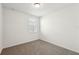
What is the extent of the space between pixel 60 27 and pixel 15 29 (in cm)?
77

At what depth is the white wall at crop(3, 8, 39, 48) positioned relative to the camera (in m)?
1.16

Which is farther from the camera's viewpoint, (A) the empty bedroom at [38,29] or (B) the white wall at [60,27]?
(B) the white wall at [60,27]

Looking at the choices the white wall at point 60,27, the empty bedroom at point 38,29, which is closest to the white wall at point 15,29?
the empty bedroom at point 38,29

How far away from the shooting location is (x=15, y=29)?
4.09ft

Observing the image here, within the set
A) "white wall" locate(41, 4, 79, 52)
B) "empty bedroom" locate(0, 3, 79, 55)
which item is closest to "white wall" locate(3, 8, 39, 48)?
"empty bedroom" locate(0, 3, 79, 55)

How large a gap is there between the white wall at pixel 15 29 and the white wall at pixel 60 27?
0.75 feet

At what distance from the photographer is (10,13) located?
1189 millimetres

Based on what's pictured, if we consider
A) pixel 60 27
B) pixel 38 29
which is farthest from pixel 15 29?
pixel 60 27

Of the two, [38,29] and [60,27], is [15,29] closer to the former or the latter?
[38,29]

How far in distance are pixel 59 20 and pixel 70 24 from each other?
0.22 metres

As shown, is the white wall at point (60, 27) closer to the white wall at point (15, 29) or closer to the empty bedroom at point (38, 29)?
the empty bedroom at point (38, 29)

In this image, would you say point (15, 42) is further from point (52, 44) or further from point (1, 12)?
point (52, 44)

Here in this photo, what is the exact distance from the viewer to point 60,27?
Answer: 1.30 metres

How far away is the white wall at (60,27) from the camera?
1.29m
